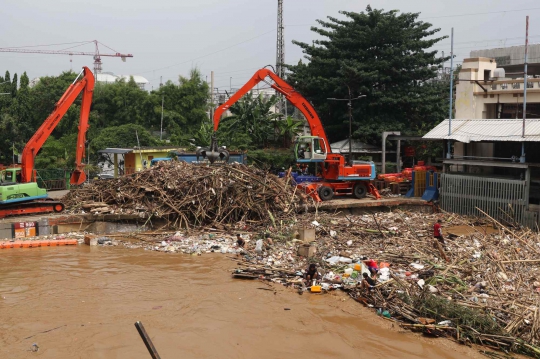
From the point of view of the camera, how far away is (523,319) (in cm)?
857

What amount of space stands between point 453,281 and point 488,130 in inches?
433

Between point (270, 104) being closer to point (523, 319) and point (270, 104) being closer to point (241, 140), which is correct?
point (241, 140)

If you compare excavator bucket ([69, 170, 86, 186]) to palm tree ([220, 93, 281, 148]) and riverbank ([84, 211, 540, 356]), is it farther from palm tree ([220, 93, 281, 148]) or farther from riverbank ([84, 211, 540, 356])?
palm tree ([220, 93, 281, 148])

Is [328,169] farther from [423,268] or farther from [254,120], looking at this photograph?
[254,120]

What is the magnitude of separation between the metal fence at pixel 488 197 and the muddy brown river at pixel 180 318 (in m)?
8.84

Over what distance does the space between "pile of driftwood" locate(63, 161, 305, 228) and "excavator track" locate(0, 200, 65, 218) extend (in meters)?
0.56

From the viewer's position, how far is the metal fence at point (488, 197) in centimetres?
1720

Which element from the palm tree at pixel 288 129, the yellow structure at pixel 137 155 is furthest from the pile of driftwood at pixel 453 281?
the palm tree at pixel 288 129

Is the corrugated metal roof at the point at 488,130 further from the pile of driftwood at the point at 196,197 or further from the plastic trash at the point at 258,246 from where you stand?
the plastic trash at the point at 258,246

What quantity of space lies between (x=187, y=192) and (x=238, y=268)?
484 centimetres

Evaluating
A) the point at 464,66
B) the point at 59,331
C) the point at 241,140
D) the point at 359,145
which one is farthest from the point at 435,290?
the point at 241,140

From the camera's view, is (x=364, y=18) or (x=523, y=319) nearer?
(x=523, y=319)

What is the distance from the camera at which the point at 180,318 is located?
391 inches

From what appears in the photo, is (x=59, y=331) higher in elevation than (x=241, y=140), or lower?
lower
